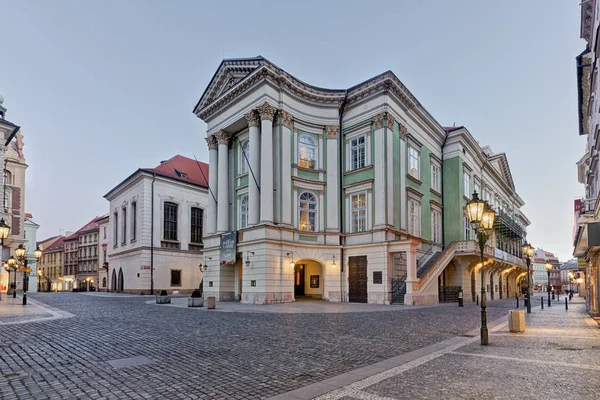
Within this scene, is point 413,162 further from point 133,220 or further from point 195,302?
point 133,220

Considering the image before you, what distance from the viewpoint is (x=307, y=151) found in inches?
1194

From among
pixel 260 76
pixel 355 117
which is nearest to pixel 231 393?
pixel 260 76

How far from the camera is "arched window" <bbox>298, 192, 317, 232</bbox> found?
29.3 m

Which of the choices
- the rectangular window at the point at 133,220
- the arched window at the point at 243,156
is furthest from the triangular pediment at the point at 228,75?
the rectangular window at the point at 133,220

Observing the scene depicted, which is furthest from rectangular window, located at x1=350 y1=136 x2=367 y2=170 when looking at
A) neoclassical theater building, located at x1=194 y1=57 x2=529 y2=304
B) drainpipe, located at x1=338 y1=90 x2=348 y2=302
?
drainpipe, located at x1=338 y1=90 x2=348 y2=302

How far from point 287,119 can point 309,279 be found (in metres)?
12.1

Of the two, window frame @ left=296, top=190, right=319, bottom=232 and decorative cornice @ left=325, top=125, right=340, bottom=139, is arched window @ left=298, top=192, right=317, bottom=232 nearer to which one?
window frame @ left=296, top=190, right=319, bottom=232

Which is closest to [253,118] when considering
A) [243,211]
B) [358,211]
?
[243,211]

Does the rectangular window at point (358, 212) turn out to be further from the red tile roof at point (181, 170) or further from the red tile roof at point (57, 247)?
the red tile roof at point (57, 247)

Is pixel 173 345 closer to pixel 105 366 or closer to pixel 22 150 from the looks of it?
pixel 105 366

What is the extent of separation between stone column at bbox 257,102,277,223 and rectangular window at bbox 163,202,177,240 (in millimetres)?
22113

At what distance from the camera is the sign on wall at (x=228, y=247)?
28859mm

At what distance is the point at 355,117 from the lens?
30578 mm

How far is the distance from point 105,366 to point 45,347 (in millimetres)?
3095
